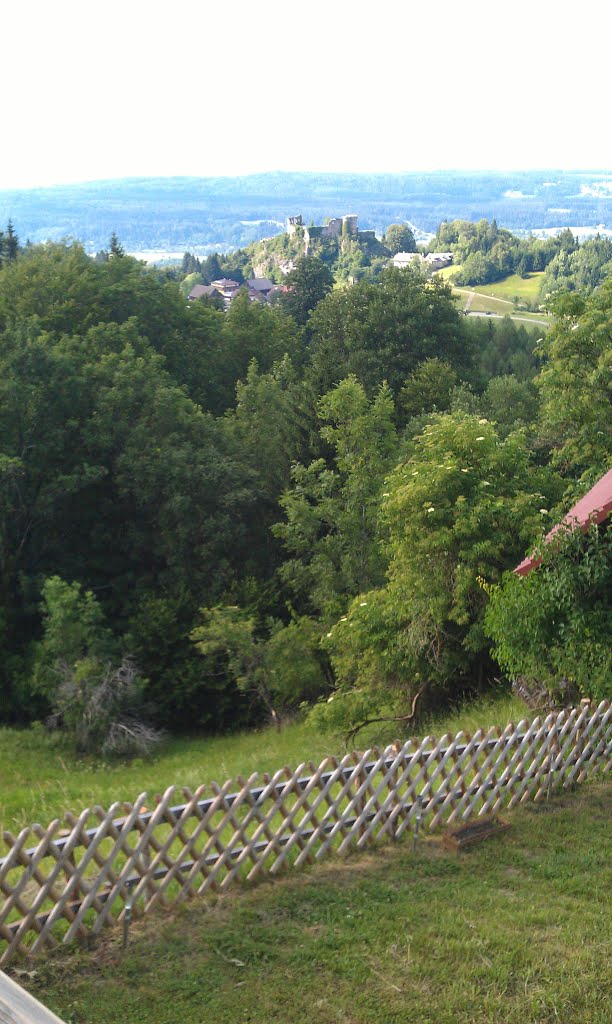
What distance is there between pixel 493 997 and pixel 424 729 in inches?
396

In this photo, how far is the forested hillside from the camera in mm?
19375

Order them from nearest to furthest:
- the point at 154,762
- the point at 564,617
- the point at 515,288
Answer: the point at 564,617, the point at 154,762, the point at 515,288

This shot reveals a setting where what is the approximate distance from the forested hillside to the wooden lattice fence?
198 cm

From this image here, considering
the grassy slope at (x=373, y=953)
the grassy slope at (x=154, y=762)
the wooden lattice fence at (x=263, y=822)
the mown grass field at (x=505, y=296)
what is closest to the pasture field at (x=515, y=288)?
the mown grass field at (x=505, y=296)

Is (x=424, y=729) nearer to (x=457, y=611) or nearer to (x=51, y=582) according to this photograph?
(x=457, y=611)

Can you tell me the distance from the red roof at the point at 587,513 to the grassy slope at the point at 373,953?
501 centimetres

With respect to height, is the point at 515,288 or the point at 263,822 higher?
the point at 515,288

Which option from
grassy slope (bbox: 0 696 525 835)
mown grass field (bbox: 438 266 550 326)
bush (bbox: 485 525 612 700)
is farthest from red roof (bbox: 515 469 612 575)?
mown grass field (bbox: 438 266 550 326)

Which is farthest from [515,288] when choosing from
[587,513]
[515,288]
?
[587,513]

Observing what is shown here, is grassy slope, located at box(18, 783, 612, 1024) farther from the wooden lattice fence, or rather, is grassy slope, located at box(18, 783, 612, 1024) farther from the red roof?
the red roof

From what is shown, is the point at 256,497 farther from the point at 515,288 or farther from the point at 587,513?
the point at 515,288

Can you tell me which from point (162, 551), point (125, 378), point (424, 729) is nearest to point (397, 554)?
point (424, 729)

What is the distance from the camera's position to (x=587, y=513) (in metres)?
13.5

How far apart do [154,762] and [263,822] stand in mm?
15386
